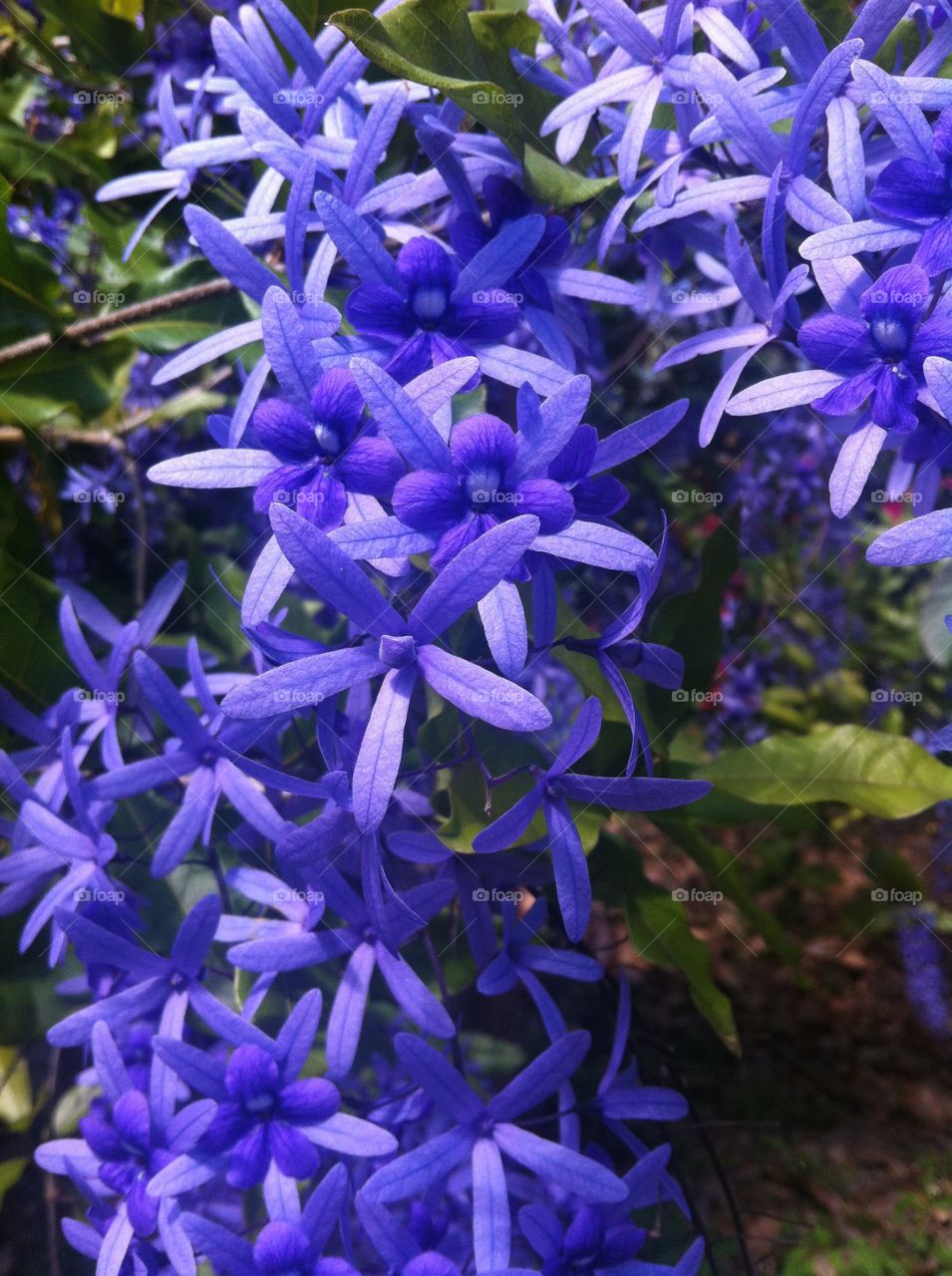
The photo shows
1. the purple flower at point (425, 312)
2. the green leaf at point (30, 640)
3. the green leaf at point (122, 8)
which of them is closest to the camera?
the purple flower at point (425, 312)

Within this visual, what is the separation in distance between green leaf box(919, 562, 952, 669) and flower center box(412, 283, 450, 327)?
1.70 feet

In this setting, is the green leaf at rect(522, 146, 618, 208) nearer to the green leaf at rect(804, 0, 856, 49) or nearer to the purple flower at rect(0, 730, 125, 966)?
the green leaf at rect(804, 0, 856, 49)

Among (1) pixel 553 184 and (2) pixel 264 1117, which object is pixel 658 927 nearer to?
(2) pixel 264 1117

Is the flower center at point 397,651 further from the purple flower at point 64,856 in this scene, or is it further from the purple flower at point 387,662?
the purple flower at point 64,856

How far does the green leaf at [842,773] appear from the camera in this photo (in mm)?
848

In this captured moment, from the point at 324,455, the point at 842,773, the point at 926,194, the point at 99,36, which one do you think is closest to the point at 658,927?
the point at 842,773

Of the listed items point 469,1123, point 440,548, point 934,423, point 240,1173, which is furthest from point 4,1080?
point 934,423

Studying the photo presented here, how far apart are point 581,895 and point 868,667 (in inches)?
37.3

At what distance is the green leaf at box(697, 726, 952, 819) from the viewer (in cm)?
85

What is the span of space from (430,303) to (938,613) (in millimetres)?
546

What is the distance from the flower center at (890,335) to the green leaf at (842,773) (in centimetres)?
39

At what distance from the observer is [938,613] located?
906mm

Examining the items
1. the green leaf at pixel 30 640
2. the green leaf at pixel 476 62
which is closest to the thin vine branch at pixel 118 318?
the green leaf at pixel 30 640

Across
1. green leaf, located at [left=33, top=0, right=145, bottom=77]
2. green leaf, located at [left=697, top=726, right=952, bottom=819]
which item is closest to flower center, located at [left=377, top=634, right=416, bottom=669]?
green leaf, located at [left=697, top=726, right=952, bottom=819]
